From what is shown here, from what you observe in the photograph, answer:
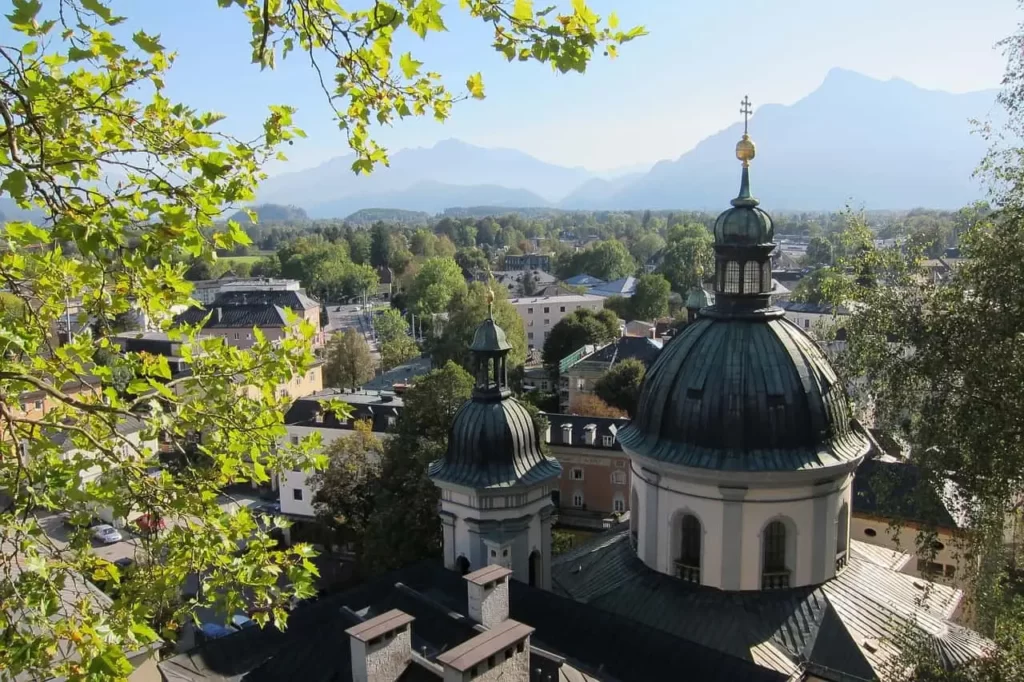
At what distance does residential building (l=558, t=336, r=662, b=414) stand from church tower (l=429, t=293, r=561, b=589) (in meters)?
35.3

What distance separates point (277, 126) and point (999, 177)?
924 cm

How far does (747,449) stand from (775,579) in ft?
10.0

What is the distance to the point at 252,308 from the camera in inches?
2911

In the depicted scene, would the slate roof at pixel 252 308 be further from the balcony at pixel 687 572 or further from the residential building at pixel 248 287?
the balcony at pixel 687 572

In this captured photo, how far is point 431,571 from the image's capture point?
20.5 m

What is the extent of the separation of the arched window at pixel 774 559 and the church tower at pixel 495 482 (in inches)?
207

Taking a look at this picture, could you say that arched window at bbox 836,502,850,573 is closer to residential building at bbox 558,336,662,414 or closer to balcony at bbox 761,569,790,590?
balcony at bbox 761,569,790,590

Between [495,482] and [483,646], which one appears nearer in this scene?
[483,646]

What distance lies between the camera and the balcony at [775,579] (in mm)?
18281

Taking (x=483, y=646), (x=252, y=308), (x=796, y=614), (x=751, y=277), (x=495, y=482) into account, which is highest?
(x=751, y=277)

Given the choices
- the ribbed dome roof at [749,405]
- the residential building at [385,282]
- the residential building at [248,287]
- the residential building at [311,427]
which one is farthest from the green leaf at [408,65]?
the residential building at [385,282]

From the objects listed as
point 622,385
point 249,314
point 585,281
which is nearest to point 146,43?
point 622,385

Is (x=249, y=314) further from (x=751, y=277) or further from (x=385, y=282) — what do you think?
(x=385, y=282)

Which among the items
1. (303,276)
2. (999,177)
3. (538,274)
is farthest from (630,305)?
(999,177)
